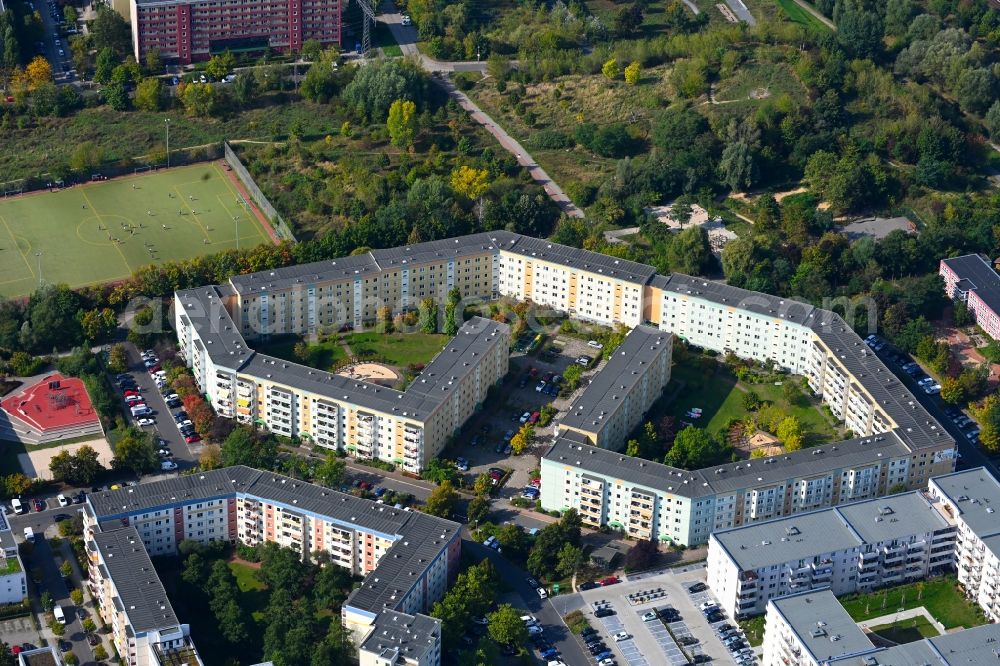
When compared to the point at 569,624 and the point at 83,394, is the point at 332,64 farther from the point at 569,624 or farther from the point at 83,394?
the point at 569,624

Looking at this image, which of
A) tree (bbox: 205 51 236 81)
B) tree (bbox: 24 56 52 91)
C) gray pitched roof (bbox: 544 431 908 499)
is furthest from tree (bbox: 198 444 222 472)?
tree (bbox: 205 51 236 81)

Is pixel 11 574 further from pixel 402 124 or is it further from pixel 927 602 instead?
pixel 402 124

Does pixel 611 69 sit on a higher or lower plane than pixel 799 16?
lower

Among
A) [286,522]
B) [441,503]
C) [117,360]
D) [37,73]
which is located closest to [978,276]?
[441,503]

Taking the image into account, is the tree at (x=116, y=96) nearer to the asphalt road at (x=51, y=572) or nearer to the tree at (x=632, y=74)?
the tree at (x=632, y=74)

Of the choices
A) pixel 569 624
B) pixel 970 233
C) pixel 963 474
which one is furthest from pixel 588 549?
pixel 970 233
